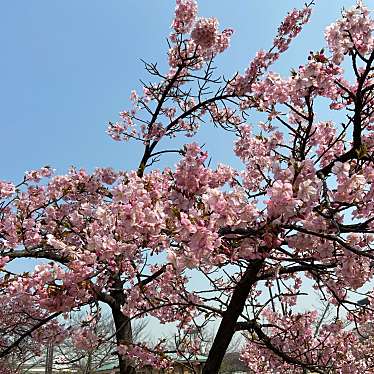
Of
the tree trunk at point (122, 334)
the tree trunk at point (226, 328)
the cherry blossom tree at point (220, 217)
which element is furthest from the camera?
the tree trunk at point (122, 334)

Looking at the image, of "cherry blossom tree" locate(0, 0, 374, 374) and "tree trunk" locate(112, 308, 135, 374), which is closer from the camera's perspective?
"cherry blossom tree" locate(0, 0, 374, 374)

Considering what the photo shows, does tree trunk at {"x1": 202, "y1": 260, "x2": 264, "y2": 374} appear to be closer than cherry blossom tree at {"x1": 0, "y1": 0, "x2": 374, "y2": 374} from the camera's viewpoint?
No

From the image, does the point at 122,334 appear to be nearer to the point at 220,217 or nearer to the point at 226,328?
the point at 226,328

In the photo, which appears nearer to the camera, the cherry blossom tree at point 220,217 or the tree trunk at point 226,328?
the cherry blossom tree at point 220,217

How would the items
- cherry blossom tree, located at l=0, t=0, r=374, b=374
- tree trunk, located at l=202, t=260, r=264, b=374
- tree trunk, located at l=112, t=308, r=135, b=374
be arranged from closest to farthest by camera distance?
cherry blossom tree, located at l=0, t=0, r=374, b=374 → tree trunk, located at l=202, t=260, r=264, b=374 → tree trunk, located at l=112, t=308, r=135, b=374

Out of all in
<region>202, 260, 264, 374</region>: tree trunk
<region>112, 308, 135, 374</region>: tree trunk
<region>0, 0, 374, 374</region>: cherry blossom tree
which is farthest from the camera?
<region>112, 308, 135, 374</region>: tree trunk

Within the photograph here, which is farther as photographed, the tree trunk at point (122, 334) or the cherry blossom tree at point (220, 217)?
the tree trunk at point (122, 334)

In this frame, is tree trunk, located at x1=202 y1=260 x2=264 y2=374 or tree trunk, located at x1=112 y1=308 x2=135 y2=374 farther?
tree trunk, located at x1=112 y1=308 x2=135 y2=374

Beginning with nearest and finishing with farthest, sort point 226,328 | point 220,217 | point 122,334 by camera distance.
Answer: point 220,217
point 226,328
point 122,334

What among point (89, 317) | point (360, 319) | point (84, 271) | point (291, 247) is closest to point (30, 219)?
point (89, 317)

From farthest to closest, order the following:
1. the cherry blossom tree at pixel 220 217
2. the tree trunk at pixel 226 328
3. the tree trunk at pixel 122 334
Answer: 1. the tree trunk at pixel 122 334
2. the tree trunk at pixel 226 328
3. the cherry blossom tree at pixel 220 217

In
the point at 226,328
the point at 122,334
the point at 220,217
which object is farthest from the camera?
the point at 122,334

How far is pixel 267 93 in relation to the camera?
12.5ft

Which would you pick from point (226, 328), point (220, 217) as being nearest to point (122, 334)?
point (226, 328)
